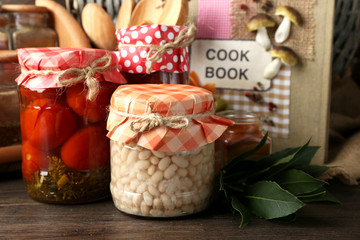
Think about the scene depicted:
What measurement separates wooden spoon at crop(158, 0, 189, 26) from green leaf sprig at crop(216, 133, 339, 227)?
0.32 meters

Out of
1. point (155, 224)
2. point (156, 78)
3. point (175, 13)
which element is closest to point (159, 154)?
point (155, 224)

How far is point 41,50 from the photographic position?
70 cm

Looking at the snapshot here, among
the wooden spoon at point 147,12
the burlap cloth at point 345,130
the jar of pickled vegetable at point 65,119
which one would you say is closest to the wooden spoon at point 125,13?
the wooden spoon at point 147,12

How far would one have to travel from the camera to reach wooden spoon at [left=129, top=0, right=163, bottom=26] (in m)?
0.94

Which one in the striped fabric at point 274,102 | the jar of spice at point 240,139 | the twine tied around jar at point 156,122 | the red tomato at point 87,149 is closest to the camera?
the twine tied around jar at point 156,122

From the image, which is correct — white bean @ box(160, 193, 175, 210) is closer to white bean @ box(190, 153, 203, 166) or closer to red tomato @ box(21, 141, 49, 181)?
white bean @ box(190, 153, 203, 166)

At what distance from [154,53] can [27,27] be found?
332mm

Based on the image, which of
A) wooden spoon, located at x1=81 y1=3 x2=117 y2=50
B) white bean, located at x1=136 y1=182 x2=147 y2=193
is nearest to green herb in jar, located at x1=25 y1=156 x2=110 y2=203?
white bean, located at x1=136 y1=182 x2=147 y2=193

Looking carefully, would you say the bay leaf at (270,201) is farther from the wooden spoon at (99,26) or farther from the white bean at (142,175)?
the wooden spoon at (99,26)

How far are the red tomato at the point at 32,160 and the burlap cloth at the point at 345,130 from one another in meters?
0.55

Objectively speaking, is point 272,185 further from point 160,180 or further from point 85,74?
point 85,74

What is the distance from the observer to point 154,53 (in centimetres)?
79

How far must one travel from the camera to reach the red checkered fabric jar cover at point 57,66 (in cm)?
68

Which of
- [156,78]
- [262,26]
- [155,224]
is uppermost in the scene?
[262,26]
